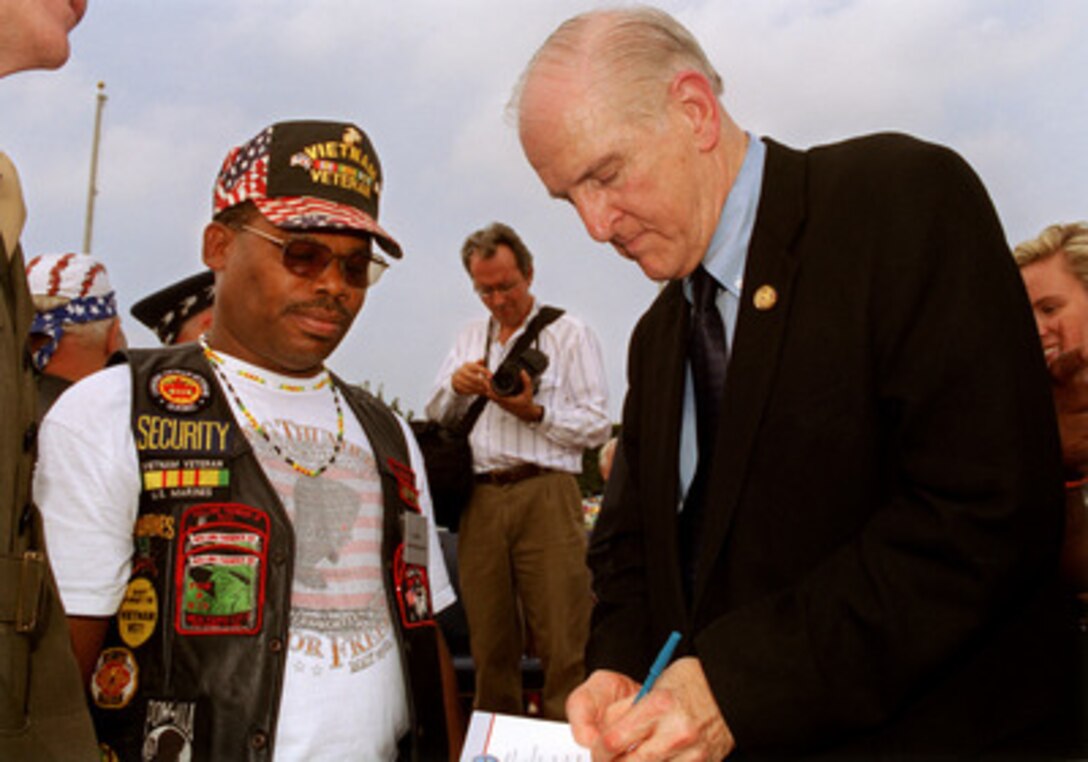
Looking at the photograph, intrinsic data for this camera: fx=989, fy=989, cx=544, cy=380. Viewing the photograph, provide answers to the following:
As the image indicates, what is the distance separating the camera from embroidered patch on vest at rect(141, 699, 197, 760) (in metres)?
1.84

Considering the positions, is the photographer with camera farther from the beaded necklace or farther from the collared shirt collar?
the collared shirt collar

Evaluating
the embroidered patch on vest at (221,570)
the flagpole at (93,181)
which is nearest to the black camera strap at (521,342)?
the embroidered patch on vest at (221,570)

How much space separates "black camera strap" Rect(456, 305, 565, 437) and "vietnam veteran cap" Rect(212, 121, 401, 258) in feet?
8.63

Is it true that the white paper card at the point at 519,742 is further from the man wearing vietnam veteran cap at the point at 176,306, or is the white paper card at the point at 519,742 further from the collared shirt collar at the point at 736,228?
the man wearing vietnam veteran cap at the point at 176,306

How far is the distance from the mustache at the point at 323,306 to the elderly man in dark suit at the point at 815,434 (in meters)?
0.65

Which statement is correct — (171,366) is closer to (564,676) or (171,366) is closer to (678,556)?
(678,556)

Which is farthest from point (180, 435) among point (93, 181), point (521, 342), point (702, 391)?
point (93, 181)

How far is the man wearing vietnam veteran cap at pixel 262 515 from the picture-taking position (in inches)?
73.7

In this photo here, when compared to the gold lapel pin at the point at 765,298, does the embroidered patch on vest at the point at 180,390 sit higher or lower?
lower

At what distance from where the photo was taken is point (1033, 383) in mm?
1433

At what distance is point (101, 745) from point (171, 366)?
769 mm

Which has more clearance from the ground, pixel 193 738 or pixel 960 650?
pixel 960 650

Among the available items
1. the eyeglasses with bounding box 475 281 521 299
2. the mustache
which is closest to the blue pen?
the mustache

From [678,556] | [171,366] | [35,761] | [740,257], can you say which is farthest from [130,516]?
[740,257]
